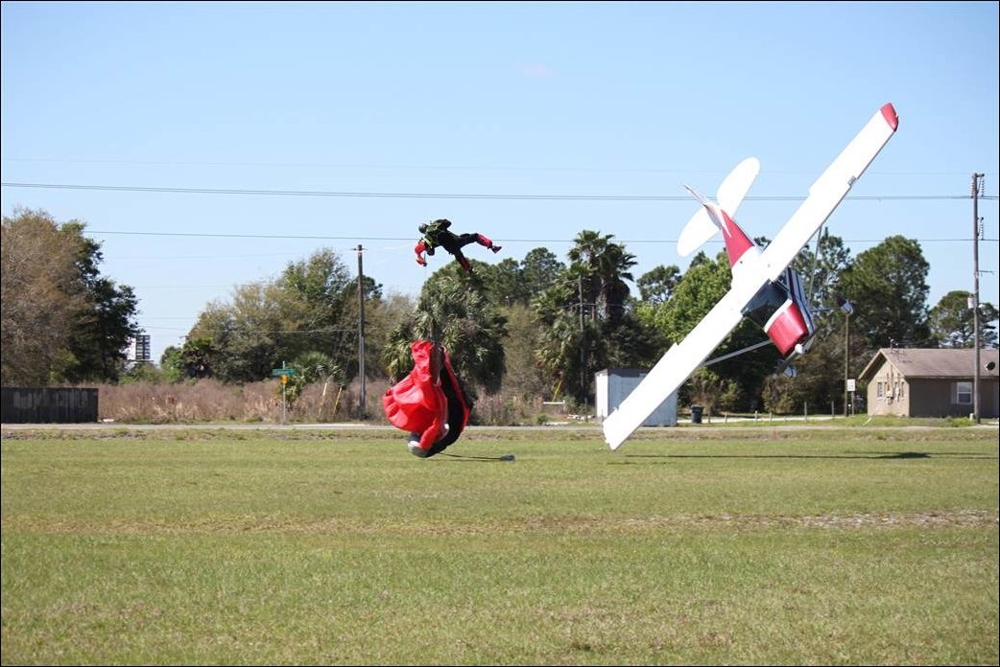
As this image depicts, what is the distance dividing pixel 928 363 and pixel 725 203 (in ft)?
37.4

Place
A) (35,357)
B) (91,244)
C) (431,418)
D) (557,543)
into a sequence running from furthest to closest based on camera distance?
(557,543) < (35,357) < (91,244) < (431,418)

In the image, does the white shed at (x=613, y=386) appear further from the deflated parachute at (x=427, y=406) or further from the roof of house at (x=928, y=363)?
the deflated parachute at (x=427, y=406)

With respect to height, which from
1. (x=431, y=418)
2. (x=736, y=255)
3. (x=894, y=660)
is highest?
(x=736, y=255)

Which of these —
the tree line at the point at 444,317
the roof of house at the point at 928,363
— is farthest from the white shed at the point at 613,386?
the roof of house at the point at 928,363

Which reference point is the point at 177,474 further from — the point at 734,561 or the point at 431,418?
the point at 431,418

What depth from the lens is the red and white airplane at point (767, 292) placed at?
6871 millimetres

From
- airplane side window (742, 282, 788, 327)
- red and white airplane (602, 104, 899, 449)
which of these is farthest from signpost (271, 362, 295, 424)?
airplane side window (742, 282, 788, 327)

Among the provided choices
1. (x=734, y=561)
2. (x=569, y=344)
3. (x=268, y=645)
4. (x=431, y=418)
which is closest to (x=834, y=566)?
(x=734, y=561)

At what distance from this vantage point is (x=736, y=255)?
8.07 m

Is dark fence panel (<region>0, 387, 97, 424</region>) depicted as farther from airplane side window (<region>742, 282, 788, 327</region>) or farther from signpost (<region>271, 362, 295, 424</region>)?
airplane side window (<region>742, 282, 788, 327</region>)

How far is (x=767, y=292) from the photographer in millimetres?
7523

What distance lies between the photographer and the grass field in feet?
149

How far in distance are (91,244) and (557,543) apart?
163 feet

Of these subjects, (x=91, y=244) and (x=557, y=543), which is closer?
(x=91, y=244)
